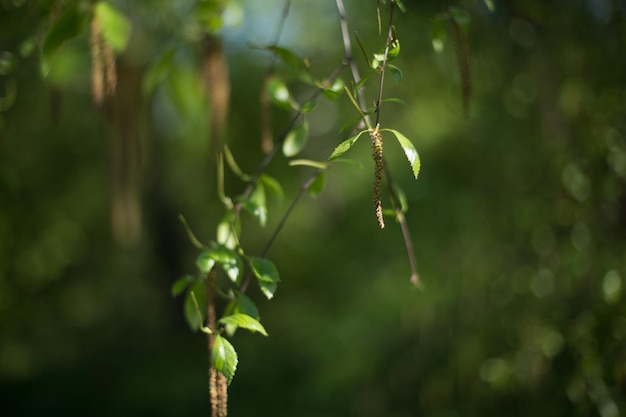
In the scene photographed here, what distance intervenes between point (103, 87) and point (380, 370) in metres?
1.90

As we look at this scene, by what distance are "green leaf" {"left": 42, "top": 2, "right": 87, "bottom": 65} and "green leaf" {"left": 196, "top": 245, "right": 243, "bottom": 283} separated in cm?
39

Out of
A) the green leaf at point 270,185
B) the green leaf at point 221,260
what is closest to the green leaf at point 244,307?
the green leaf at point 221,260

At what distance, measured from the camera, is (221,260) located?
0.77 metres

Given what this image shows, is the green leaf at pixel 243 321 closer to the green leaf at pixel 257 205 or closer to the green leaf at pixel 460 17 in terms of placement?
the green leaf at pixel 257 205

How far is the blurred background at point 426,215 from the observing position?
150 centimetres

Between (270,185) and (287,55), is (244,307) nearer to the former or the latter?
(270,185)

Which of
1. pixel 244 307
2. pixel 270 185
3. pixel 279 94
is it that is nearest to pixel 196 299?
pixel 244 307

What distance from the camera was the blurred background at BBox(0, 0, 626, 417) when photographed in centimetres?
150

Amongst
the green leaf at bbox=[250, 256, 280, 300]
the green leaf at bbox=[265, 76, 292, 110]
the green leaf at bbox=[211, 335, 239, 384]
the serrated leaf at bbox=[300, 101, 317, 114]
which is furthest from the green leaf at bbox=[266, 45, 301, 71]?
the green leaf at bbox=[211, 335, 239, 384]

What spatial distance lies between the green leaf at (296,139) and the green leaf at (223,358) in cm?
37

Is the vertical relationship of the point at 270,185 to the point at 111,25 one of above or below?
below

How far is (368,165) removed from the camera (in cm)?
361

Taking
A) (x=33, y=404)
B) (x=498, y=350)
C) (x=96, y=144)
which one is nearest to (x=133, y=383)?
(x=33, y=404)

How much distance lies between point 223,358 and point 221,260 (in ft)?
0.45
